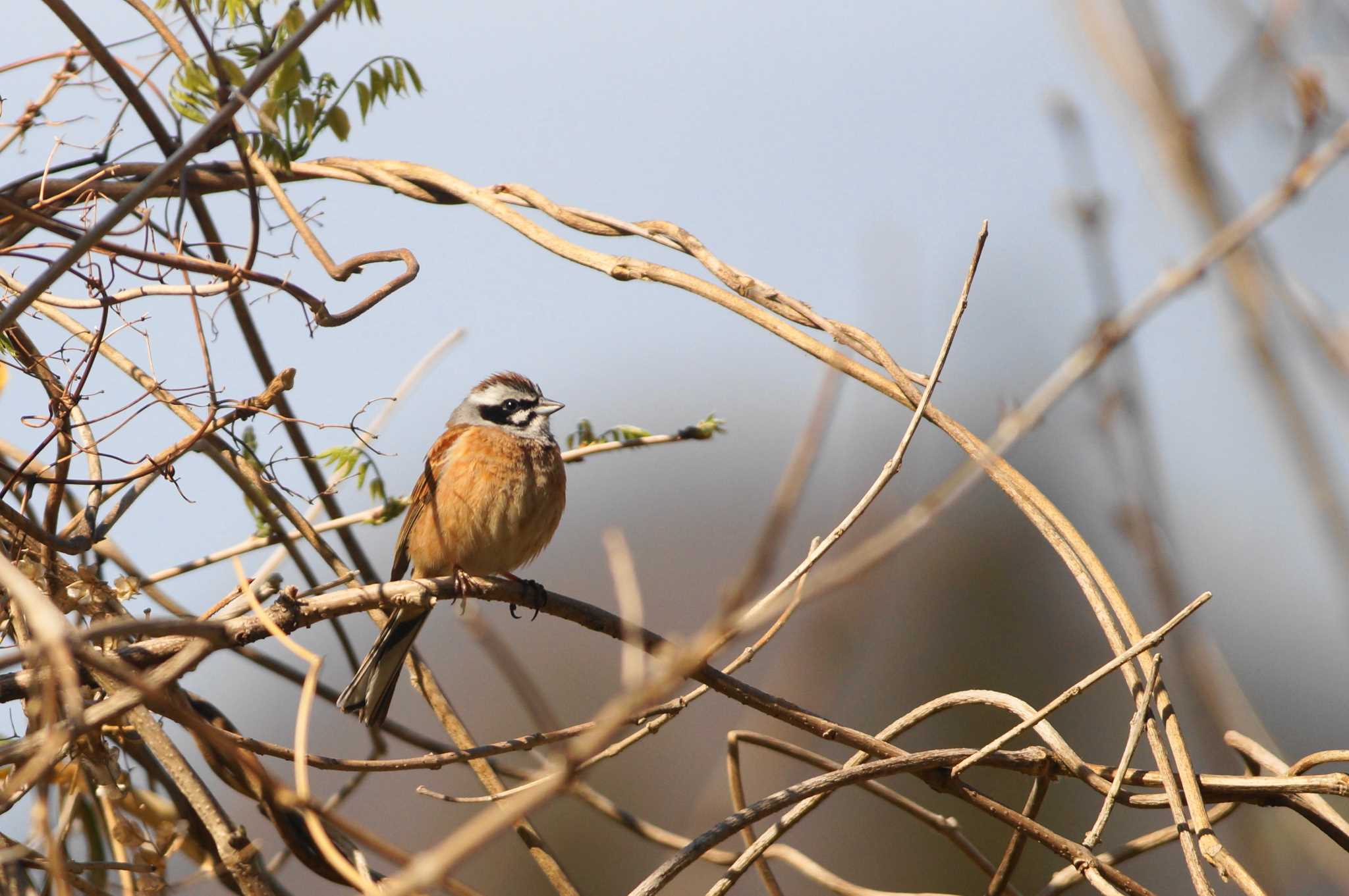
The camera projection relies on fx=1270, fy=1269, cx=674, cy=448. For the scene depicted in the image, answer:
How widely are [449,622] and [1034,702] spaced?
582cm

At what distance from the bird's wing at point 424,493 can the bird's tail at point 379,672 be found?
1.19 meters

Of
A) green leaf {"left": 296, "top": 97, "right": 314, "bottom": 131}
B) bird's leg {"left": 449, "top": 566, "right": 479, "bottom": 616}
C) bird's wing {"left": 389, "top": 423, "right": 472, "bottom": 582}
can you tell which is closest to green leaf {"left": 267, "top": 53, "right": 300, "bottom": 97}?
green leaf {"left": 296, "top": 97, "right": 314, "bottom": 131}

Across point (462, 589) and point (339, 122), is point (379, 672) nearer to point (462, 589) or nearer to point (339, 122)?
point (462, 589)

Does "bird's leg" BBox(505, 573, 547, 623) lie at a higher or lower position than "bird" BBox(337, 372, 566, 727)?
lower

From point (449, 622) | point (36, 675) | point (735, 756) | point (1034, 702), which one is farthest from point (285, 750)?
point (1034, 702)

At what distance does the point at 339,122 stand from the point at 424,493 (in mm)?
2211

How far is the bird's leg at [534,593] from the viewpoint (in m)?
2.93

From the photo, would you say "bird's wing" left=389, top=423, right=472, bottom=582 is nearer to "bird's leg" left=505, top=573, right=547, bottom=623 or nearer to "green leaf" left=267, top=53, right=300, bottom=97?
"bird's leg" left=505, top=573, right=547, bottom=623

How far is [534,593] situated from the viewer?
356 cm

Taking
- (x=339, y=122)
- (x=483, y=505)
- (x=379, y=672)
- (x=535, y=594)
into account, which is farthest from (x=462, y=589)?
(x=483, y=505)

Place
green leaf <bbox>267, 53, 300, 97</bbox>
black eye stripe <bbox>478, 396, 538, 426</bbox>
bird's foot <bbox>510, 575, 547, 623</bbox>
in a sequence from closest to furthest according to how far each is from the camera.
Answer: bird's foot <bbox>510, 575, 547, 623</bbox>
green leaf <bbox>267, 53, 300, 97</bbox>
black eye stripe <bbox>478, 396, 538, 426</bbox>

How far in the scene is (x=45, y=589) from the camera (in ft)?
9.34

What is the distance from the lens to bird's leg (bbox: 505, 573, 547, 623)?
9.62 ft

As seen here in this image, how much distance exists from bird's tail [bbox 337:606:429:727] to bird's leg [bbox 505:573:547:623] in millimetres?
353
